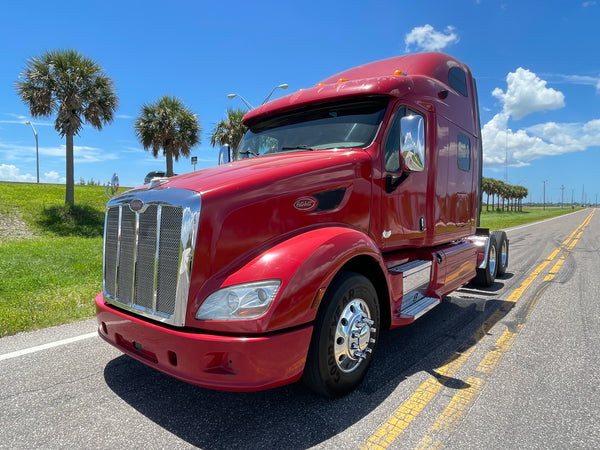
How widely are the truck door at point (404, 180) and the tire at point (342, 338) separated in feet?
2.77

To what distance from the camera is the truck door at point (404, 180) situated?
128 inches

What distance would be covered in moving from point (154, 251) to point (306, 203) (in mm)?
1125

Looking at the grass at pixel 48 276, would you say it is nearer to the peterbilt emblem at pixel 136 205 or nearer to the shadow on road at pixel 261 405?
the shadow on road at pixel 261 405

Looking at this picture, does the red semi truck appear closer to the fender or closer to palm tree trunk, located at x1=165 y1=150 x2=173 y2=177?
the fender

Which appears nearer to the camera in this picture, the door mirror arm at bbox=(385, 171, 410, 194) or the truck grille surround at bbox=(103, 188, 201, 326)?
the truck grille surround at bbox=(103, 188, 201, 326)

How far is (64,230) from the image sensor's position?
1524 cm

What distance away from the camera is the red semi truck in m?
2.33

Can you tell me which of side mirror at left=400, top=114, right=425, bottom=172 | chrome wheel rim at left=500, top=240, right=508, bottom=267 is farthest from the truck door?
chrome wheel rim at left=500, top=240, right=508, bottom=267

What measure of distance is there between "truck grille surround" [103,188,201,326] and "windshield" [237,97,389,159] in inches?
59.0

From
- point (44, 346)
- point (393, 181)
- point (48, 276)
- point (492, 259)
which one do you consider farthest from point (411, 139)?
point (48, 276)

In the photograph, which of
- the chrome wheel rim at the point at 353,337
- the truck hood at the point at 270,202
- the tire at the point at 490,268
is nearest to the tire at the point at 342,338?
the chrome wheel rim at the point at 353,337

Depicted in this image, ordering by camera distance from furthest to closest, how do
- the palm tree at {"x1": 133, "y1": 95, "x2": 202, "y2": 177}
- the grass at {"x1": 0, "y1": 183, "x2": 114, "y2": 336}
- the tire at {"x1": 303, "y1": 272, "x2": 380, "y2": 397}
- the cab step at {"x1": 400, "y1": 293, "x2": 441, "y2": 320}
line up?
the palm tree at {"x1": 133, "y1": 95, "x2": 202, "y2": 177} < the grass at {"x1": 0, "y1": 183, "x2": 114, "y2": 336} < the cab step at {"x1": 400, "y1": 293, "x2": 441, "y2": 320} < the tire at {"x1": 303, "y1": 272, "x2": 380, "y2": 397}

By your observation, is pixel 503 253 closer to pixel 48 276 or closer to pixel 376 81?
pixel 376 81

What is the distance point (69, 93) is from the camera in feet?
55.4
